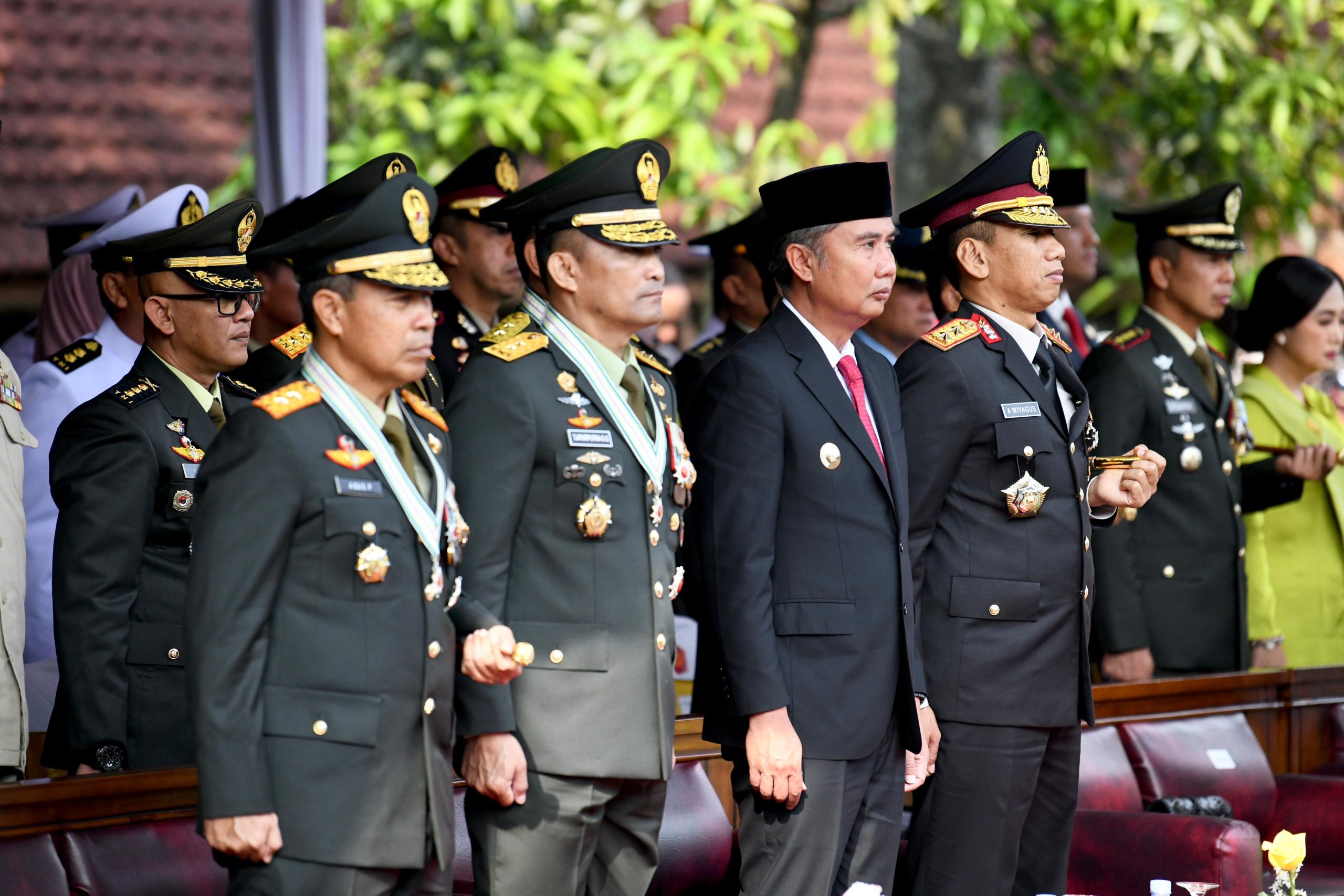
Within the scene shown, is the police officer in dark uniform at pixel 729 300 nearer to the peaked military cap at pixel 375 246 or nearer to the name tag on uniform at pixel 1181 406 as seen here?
the name tag on uniform at pixel 1181 406

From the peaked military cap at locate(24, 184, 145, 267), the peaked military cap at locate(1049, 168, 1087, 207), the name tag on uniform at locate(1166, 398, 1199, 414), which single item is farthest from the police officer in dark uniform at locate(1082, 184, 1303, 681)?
the peaked military cap at locate(24, 184, 145, 267)

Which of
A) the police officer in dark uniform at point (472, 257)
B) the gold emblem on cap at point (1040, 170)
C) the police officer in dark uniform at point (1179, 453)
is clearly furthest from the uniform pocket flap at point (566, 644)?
the police officer in dark uniform at point (1179, 453)

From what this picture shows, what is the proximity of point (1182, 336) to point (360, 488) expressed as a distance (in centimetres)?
320

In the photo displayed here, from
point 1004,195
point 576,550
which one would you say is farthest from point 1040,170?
point 576,550

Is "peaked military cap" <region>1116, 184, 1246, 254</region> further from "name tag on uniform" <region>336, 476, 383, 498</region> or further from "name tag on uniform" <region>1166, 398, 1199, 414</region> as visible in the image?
"name tag on uniform" <region>336, 476, 383, 498</region>

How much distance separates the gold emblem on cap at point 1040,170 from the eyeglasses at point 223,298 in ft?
5.91

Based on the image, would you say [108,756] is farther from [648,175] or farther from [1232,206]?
[1232,206]

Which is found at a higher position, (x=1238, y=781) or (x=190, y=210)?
(x=190, y=210)

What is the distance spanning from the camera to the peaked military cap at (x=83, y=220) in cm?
541

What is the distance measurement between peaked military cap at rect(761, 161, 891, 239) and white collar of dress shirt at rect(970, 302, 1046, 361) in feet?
1.39

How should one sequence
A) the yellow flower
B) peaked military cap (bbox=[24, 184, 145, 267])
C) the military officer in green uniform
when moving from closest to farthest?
the yellow flower → the military officer in green uniform → peaked military cap (bbox=[24, 184, 145, 267])

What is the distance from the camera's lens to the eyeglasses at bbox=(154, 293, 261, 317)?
385 cm

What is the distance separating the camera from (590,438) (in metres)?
3.30

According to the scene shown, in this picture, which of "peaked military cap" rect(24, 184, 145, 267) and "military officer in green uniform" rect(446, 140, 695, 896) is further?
"peaked military cap" rect(24, 184, 145, 267)
